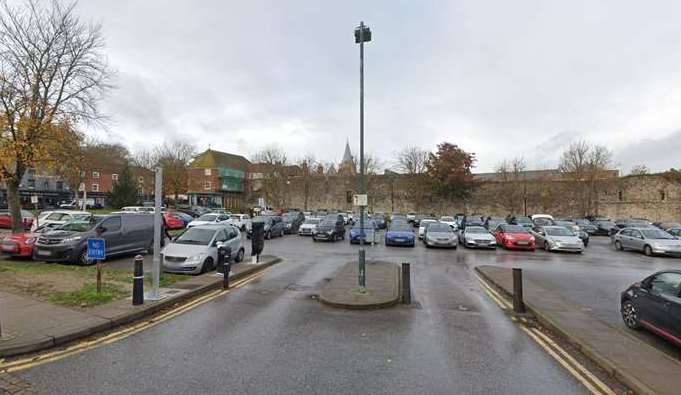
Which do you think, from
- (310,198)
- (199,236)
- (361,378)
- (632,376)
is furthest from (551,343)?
(310,198)

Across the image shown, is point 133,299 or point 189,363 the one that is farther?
point 133,299

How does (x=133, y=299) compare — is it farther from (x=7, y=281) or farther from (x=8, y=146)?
(x=8, y=146)

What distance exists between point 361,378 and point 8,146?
1746 cm

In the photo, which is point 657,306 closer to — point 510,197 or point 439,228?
point 439,228

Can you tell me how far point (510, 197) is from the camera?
49688 mm

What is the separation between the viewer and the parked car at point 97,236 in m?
12.0

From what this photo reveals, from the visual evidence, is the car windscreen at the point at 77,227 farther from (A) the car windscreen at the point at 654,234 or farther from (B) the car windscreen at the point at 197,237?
(A) the car windscreen at the point at 654,234

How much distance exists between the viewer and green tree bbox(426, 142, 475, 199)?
1864 inches

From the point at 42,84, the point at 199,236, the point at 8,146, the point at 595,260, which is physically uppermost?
the point at 42,84

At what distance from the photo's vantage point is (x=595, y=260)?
16.9m

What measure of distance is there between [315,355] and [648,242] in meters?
21.5

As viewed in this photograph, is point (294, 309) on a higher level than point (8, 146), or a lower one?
lower

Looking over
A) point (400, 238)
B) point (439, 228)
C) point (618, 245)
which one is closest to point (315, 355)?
point (400, 238)

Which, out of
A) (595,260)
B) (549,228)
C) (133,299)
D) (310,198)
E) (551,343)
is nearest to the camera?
(551,343)
